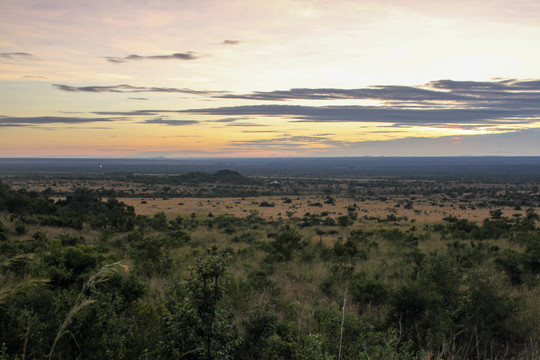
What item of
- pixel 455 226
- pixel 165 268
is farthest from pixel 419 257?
pixel 455 226

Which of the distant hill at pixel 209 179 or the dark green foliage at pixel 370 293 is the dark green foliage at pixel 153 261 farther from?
the distant hill at pixel 209 179

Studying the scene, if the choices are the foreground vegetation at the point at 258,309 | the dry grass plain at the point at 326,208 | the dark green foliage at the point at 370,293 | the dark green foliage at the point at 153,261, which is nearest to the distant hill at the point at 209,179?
the dry grass plain at the point at 326,208

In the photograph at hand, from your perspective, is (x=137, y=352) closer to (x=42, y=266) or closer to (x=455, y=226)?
(x=42, y=266)

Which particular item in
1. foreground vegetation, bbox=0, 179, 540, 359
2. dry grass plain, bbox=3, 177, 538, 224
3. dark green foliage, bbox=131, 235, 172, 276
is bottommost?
dry grass plain, bbox=3, 177, 538, 224

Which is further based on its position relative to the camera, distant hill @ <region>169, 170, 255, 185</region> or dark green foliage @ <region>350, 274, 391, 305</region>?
distant hill @ <region>169, 170, 255, 185</region>

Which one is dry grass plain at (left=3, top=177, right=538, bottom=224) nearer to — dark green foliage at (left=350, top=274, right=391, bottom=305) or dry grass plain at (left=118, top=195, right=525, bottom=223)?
dry grass plain at (left=118, top=195, right=525, bottom=223)

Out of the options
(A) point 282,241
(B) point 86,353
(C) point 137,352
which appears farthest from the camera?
(A) point 282,241

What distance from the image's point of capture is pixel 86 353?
4020 mm

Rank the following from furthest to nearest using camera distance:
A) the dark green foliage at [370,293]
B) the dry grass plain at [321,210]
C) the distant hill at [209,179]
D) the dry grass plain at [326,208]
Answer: the distant hill at [209,179] → the dry grass plain at [326,208] → the dry grass plain at [321,210] → the dark green foliage at [370,293]

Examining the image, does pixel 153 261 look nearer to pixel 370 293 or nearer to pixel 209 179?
pixel 370 293

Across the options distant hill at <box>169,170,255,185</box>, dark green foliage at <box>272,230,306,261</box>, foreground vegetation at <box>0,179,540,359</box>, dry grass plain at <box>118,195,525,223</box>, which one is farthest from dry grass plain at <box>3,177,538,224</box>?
distant hill at <box>169,170,255,185</box>

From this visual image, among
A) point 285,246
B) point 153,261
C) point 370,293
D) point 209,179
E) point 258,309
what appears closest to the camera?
point 258,309

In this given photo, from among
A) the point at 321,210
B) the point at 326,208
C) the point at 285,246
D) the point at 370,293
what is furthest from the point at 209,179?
the point at 370,293

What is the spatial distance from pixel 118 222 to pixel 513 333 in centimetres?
2166
